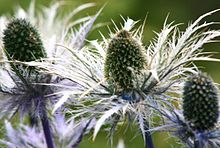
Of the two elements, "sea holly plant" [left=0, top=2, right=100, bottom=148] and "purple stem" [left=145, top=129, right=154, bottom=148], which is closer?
"purple stem" [left=145, top=129, right=154, bottom=148]

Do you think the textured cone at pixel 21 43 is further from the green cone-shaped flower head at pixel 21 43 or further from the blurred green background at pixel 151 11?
the blurred green background at pixel 151 11

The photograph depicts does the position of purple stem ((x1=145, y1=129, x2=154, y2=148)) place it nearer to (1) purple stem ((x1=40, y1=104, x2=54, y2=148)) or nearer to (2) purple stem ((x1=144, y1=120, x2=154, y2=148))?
(2) purple stem ((x1=144, y1=120, x2=154, y2=148))

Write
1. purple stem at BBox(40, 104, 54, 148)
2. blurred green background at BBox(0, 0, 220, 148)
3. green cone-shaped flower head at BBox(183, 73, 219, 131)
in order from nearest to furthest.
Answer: green cone-shaped flower head at BBox(183, 73, 219, 131) → purple stem at BBox(40, 104, 54, 148) → blurred green background at BBox(0, 0, 220, 148)

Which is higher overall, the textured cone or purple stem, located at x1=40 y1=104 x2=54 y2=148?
the textured cone

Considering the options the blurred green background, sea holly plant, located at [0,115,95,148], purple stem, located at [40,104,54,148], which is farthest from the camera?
the blurred green background

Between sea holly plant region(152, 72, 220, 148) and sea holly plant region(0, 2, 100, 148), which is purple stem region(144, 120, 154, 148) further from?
sea holly plant region(0, 2, 100, 148)

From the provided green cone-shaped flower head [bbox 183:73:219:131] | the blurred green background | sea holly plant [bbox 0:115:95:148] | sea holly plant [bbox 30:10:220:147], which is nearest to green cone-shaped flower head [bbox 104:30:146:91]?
sea holly plant [bbox 30:10:220:147]

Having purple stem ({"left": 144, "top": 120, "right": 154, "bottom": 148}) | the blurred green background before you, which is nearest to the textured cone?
purple stem ({"left": 144, "top": 120, "right": 154, "bottom": 148})

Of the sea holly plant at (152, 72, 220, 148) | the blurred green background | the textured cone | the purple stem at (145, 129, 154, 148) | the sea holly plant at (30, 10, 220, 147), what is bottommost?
the purple stem at (145, 129, 154, 148)
